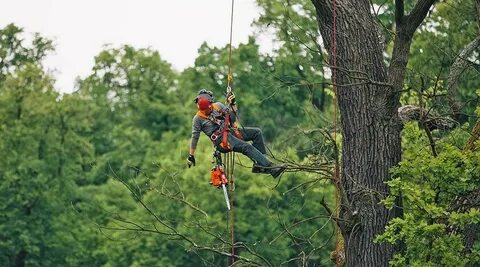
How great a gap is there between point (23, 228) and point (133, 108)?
34.8 ft

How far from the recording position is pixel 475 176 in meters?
16.1

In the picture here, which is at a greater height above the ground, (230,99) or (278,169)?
(230,99)

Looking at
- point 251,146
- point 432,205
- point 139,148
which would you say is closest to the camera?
point 432,205

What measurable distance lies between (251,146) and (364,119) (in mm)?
1571

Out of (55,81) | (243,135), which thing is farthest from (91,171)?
(243,135)

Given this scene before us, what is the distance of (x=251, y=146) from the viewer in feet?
55.3

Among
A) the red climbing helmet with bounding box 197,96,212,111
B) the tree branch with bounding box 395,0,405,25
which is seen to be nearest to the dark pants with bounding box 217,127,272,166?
the red climbing helmet with bounding box 197,96,212,111

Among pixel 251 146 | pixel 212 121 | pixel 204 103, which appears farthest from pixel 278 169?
pixel 204 103

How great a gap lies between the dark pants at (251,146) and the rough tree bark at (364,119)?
1.16 meters

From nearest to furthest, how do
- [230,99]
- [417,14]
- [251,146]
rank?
[417,14] < [230,99] < [251,146]

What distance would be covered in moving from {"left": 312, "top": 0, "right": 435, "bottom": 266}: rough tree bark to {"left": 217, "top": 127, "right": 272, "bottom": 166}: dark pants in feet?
3.80

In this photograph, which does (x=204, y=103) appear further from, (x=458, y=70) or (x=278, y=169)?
(x=458, y=70)

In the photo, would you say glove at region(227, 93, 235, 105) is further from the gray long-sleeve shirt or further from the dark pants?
the dark pants

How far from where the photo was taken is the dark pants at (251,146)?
55.0ft
